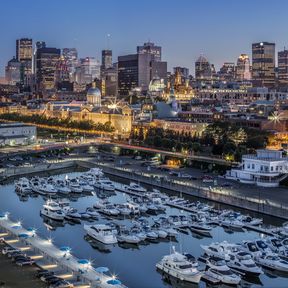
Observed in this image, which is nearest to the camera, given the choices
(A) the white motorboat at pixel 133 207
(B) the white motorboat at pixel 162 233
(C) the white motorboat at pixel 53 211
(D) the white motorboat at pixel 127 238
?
(D) the white motorboat at pixel 127 238

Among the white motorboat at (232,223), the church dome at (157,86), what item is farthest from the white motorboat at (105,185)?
the church dome at (157,86)

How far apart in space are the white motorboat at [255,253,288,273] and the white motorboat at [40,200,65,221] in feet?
→ 36.0

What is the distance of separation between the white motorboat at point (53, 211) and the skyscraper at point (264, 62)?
14914cm

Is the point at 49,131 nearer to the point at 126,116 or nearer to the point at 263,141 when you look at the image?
the point at 126,116

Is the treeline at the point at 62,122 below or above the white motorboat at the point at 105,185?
above

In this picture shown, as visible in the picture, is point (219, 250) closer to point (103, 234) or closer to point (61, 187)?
point (103, 234)

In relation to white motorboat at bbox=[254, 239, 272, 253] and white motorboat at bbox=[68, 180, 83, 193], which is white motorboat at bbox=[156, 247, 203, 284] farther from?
white motorboat at bbox=[68, 180, 83, 193]

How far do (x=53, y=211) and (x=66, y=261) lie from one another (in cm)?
976

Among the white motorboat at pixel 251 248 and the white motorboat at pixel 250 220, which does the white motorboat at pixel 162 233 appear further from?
the white motorboat at pixel 250 220

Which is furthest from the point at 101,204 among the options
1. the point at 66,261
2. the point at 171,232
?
the point at 66,261

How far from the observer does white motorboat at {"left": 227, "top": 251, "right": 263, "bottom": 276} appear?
2259cm

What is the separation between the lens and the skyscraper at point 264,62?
176250 mm

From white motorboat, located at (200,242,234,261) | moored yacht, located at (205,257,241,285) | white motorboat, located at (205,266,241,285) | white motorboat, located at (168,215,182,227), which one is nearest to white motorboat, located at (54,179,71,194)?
white motorboat, located at (168,215,182,227)

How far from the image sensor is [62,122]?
83.7 metres
